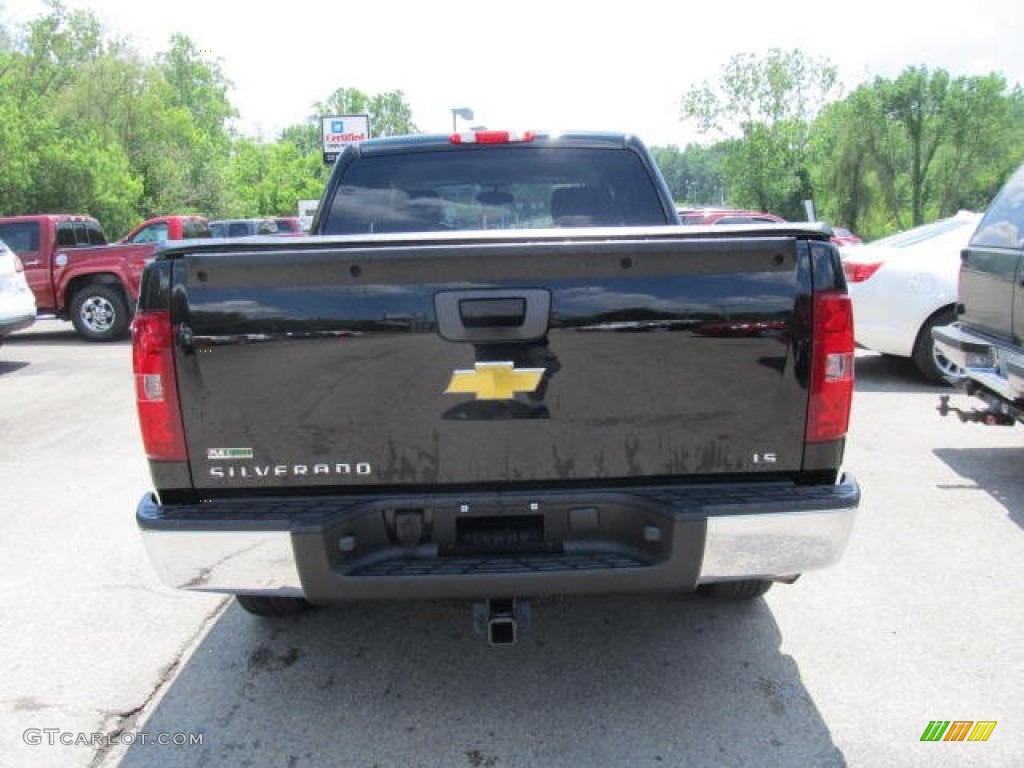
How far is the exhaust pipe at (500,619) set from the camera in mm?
2676

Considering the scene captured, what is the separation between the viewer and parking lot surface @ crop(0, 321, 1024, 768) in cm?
279

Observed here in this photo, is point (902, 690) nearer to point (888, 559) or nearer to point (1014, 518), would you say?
point (888, 559)

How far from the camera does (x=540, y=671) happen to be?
324 cm

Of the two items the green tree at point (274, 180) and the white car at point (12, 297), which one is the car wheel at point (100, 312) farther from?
the green tree at point (274, 180)

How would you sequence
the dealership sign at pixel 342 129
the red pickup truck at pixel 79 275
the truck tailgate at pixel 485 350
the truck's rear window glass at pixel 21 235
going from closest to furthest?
the truck tailgate at pixel 485 350, the red pickup truck at pixel 79 275, the truck's rear window glass at pixel 21 235, the dealership sign at pixel 342 129

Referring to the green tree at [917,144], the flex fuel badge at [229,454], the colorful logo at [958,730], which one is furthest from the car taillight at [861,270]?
the green tree at [917,144]

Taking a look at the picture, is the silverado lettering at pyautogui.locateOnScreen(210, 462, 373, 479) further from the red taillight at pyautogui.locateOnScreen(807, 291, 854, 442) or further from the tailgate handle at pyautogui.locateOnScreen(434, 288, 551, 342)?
the red taillight at pyautogui.locateOnScreen(807, 291, 854, 442)

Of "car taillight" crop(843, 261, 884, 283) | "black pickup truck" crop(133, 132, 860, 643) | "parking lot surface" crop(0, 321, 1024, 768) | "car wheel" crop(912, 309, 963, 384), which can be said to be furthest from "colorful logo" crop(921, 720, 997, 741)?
"car taillight" crop(843, 261, 884, 283)

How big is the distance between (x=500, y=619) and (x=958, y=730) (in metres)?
1.61

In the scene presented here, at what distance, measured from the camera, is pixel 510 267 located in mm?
2525

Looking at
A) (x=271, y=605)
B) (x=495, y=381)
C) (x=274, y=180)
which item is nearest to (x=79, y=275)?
(x=271, y=605)

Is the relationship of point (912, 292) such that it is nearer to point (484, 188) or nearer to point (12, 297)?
point (484, 188)

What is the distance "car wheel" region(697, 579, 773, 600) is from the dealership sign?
16641 mm

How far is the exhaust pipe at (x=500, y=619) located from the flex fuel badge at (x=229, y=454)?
2.95 feet
